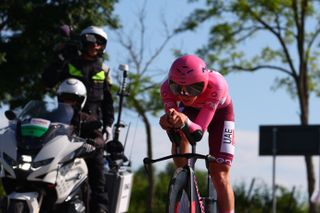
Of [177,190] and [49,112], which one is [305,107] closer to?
[49,112]

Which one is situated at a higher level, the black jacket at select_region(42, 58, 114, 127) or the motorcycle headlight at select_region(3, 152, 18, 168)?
the black jacket at select_region(42, 58, 114, 127)

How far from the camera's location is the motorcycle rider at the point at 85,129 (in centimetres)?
938

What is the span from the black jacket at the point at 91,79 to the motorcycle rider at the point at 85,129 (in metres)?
0.41

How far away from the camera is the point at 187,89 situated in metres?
7.20

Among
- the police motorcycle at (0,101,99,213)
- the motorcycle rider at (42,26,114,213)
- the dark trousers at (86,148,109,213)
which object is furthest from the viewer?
the motorcycle rider at (42,26,114,213)

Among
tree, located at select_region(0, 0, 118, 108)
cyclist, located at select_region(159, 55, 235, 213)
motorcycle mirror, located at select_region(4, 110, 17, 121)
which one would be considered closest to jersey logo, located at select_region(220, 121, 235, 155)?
cyclist, located at select_region(159, 55, 235, 213)

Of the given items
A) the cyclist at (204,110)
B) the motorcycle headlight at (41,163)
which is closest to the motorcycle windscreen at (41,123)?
the motorcycle headlight at (41,163)

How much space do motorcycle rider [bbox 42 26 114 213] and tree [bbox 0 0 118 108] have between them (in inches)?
422

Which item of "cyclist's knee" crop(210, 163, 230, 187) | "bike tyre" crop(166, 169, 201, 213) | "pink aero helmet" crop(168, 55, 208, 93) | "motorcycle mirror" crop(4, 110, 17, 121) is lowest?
"bike tyre" crop(166, 169, 201, 213)

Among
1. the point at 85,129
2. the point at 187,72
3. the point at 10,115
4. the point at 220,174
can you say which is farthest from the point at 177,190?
the point at 10,115

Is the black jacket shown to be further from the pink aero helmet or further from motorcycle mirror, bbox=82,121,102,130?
the pink aero helmet

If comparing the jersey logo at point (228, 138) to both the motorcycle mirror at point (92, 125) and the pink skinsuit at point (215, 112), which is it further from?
the motorcycle mirror at point (92, 125)

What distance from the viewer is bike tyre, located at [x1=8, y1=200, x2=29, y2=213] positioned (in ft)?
26.1

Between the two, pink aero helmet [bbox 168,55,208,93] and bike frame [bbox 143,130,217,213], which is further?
pink aero helmet [bbox 168,55,208,93]
